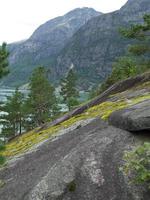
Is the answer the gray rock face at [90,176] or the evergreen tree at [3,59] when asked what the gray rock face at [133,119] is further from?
the evergreen tree at [3,59]

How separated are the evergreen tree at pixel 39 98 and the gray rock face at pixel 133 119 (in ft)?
207

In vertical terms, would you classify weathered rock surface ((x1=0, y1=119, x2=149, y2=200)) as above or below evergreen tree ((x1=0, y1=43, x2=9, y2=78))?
below

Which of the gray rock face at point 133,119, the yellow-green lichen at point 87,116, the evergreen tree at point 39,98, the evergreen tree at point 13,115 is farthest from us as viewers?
the evergreen tree at point 39,98

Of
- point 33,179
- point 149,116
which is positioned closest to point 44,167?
point 33,179

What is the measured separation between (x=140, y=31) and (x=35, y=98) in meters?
44.1

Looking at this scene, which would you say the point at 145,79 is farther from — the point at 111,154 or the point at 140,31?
the point at 111,154

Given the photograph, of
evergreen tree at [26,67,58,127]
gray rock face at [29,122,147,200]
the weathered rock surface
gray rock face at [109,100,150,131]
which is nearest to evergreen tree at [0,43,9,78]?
the weathered rock surface

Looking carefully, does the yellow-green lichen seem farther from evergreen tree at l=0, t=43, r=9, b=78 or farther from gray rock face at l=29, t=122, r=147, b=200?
evergreen tree at l=0, t=43, r=9, b=78

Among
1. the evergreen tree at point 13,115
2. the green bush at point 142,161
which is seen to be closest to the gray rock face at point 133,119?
the green bush at point 142,161

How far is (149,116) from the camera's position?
1712 cm

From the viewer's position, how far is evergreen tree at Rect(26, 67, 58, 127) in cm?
8306

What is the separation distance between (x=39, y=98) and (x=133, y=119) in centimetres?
6572

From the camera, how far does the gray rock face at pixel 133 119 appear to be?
17.3 m

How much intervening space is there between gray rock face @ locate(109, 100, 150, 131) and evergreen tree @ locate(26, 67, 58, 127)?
63.0 metres
